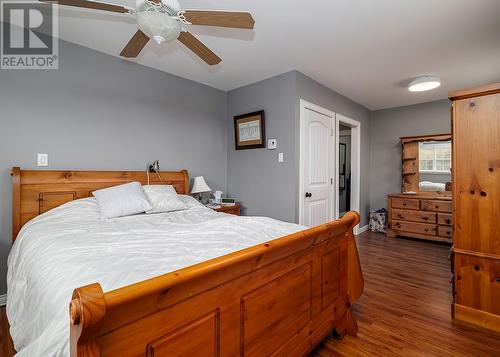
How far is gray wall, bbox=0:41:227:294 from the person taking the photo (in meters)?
2.12

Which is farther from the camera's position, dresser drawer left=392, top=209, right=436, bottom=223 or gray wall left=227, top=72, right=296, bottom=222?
dresser drawer left=392, top=209, right=436, bottom=223

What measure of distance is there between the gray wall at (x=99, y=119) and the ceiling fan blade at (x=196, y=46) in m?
1.28

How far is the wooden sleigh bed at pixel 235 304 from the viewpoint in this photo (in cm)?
66

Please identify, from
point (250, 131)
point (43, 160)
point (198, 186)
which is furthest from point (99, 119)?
point (250, 131)

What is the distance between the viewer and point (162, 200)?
7.89ft

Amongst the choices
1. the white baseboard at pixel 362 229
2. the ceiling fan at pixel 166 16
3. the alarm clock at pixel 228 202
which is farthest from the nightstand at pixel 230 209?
the white baseboard at pixel 362 229

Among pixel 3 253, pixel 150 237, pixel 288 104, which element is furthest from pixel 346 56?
pixel 3 253

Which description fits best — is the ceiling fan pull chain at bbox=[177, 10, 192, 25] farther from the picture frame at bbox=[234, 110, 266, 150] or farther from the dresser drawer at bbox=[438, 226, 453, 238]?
the dresser drawer at bbox=[438, 226, 453, 238]

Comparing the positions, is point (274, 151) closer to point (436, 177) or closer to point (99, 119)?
point (99, 119)

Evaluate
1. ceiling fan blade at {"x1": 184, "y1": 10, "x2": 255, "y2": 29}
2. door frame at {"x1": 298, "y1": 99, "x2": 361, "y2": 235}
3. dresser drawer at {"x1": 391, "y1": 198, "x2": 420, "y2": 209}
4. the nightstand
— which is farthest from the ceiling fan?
dresser drawer at {"x1": 391, "y1": 198, "x2": 420, "y2": 209}

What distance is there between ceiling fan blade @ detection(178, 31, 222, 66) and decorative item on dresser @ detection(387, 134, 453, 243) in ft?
12.8

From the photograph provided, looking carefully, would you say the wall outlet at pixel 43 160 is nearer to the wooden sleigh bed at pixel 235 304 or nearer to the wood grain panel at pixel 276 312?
the wooden sleigh bed at pixel 235 304

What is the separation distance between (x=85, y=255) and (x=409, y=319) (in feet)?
7.65

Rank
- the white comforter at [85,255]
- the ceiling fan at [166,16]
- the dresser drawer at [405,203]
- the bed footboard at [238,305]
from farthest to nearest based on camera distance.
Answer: the dresser drawer at [405,203], the ceiling fan at [166,16], the white comforter at [85,255], the bed footboard at [238,305]
